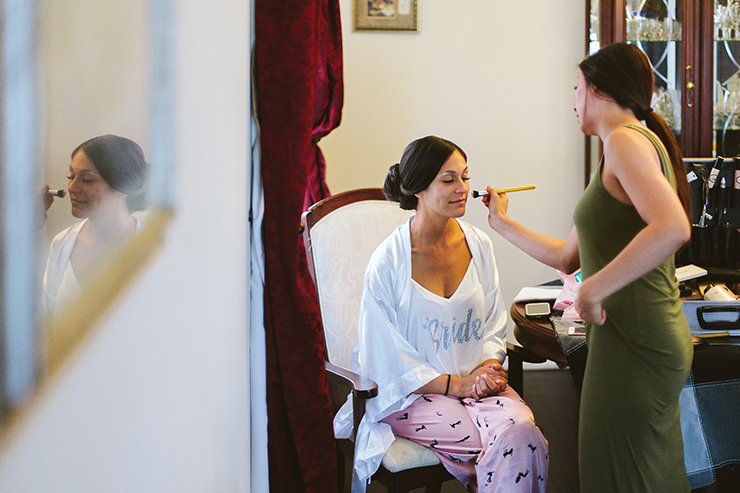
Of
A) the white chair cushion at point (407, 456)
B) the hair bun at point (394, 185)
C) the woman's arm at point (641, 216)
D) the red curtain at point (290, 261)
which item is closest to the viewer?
the woman's arm at point (641, 216)

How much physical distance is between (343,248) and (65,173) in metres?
1.80

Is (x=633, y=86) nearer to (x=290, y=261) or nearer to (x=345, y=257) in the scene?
(x=290, y=261)

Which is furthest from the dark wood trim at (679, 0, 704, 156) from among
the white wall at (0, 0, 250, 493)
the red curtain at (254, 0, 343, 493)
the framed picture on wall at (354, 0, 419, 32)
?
the white wall at (0, 0, 250, 493)

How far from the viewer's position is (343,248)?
6.90ft

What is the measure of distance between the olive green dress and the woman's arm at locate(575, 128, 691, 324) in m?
0.05

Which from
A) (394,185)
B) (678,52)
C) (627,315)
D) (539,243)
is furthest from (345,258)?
(678,52)

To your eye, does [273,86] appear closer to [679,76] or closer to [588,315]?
[588,315]

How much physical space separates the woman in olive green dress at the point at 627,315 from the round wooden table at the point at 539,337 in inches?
19.4

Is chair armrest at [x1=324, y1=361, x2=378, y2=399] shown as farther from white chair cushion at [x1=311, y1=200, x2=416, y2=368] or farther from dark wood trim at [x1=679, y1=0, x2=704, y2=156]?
dark wood trim at [x1=679, y1=0, x2=704, y2=156]

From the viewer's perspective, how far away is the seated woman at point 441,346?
61.9 inches

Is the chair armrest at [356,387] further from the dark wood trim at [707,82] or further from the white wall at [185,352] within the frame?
the dark wood trim at [707,82]

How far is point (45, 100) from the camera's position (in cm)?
29

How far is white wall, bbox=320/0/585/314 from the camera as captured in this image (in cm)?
324

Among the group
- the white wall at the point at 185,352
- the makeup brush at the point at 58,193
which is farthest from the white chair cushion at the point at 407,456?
the makeup brush at the point at 58,193
